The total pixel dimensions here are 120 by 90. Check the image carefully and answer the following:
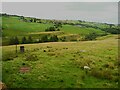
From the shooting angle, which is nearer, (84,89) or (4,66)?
(84,89)

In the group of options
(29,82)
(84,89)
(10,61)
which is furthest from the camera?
(10,61)

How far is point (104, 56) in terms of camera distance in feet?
113

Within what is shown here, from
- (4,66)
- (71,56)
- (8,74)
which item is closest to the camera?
(8,74)

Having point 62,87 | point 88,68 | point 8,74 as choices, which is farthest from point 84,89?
point 8,74

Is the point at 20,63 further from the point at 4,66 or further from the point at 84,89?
the point at 84,89

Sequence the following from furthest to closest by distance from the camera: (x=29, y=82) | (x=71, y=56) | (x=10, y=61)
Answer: (x=71, y=56) < (x=10, y=61) < (x=29, y=82)

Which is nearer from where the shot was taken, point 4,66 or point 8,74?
point 8,74

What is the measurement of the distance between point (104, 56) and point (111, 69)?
6.28 m

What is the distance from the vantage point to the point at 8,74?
2731 centimetres

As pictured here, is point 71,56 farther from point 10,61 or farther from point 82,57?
point 10,61

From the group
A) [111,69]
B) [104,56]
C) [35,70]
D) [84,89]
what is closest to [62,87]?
[84,89]

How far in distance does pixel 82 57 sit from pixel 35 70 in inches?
290

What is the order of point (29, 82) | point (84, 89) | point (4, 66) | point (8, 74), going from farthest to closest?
point (4, 66) → point (8, 74) → point (29, 82) → point (84, 89)

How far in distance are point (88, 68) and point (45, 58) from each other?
6.73 meters
